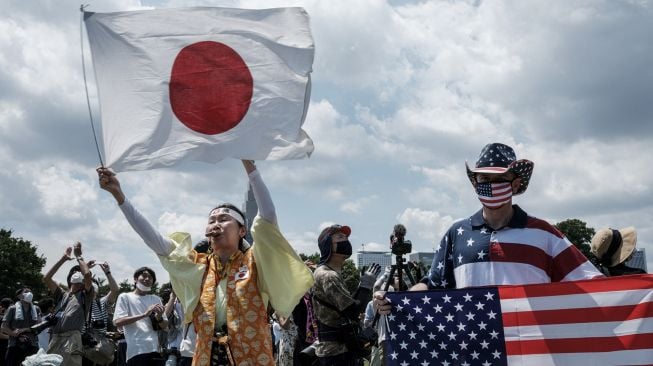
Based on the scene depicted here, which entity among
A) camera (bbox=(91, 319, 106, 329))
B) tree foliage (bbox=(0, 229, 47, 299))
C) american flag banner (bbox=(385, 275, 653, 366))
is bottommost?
american flag banner (bbox=(385, 275, 653, 366))

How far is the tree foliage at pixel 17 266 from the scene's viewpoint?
235 feet

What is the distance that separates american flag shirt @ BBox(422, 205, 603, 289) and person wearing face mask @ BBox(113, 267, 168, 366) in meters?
6.37

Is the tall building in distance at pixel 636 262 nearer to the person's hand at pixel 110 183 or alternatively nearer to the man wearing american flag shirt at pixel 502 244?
the man wearing american flag shirt at pixel 502 244

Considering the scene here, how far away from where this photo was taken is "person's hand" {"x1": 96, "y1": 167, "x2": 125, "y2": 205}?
4672mm

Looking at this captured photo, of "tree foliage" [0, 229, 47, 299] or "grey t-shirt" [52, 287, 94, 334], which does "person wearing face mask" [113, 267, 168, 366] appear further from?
"tree foliage" [0, 229, 47, 299]

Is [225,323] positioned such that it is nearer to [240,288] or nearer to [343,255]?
[240,288]

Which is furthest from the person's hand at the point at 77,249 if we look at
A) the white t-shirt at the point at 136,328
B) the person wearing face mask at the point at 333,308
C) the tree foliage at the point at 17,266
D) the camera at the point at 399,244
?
the tree foliage at the point at 17,266

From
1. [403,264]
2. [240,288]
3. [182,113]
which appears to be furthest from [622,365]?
[182,113]

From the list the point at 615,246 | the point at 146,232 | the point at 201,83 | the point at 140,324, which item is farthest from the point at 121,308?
the point at 615,246

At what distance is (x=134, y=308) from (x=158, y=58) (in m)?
5.59

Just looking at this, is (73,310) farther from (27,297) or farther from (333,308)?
(333,308)

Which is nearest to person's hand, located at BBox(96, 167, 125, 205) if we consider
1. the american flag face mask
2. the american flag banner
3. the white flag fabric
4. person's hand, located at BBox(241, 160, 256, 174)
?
the white flag fabric

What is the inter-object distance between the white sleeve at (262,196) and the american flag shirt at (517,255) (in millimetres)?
1328

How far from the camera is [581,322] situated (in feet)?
13.8
